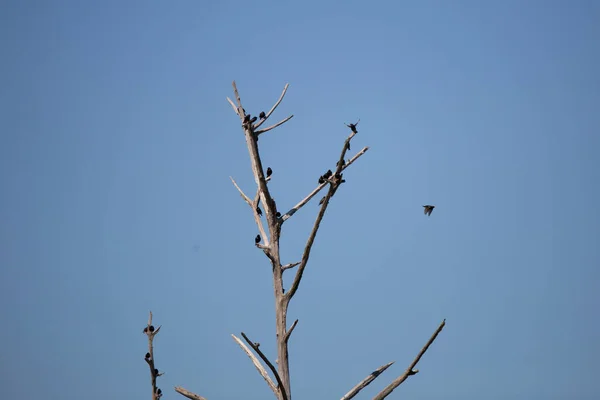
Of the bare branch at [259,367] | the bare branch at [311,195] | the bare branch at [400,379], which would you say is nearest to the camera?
the bare branch at [400,379]

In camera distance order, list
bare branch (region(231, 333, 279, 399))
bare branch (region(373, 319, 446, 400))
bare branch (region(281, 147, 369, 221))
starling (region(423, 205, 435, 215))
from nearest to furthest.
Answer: bare branch (region(373, 319, 446, 400)), bare branch (region(231, 333, 279, 399)), bare branch (region(281, 147, 369, 221)), starling (region(423, 205, 435, 215))

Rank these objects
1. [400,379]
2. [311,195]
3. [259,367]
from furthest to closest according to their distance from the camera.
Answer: [311,195], [259,367], [400,379]

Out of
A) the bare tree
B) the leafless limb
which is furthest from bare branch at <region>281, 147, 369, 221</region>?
the leafless limb

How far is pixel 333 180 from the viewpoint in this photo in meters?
6.59

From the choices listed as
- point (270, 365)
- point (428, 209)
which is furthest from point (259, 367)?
point (428, 209)

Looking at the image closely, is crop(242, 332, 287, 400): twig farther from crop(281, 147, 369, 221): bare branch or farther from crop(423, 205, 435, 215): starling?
crop(423, 205, 435, 215): starling

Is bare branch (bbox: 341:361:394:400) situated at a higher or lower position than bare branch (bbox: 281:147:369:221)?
lower

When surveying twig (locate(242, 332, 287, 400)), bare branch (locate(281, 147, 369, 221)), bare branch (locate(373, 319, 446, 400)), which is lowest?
bare branch (locate(373, 319, 446, 400))

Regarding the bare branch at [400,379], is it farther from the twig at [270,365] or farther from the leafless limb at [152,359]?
the leafless limb at [152,359]

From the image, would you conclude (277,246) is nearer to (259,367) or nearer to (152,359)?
(259,367)

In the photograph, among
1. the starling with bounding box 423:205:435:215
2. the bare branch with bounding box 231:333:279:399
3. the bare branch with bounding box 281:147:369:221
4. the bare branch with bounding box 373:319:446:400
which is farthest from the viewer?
the starling with bounding box 423:205:435:215

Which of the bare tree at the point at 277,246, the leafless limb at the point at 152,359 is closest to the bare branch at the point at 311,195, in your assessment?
the bare tree at the point at 277,246

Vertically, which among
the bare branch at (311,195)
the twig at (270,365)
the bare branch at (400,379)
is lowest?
the bare branch at (400,379)

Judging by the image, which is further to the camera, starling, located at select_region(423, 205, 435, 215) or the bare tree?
starling, located at select_region(423, 205, 435, 215)
